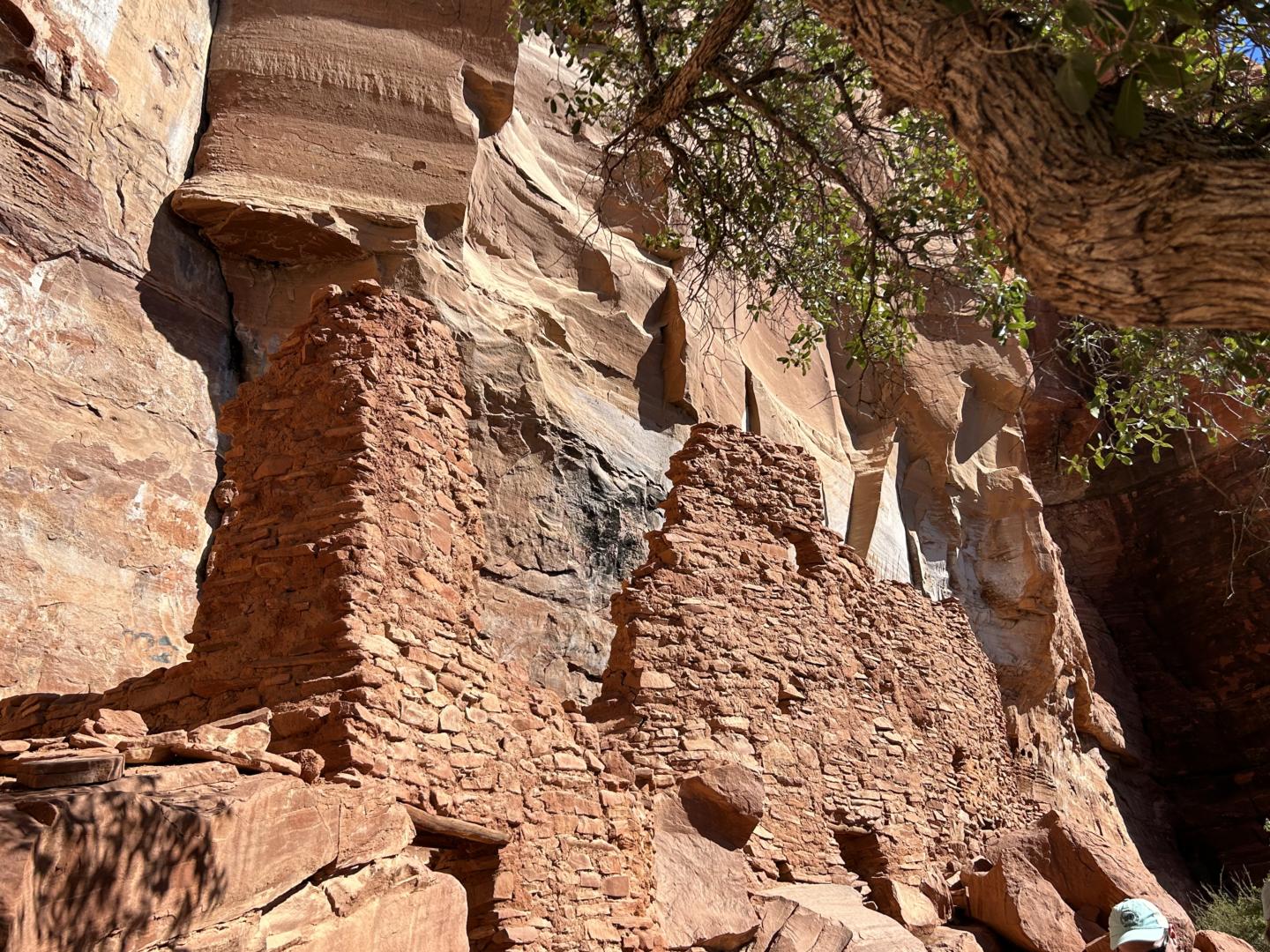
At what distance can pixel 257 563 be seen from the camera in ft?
18.5

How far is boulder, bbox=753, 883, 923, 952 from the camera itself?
6.87 m

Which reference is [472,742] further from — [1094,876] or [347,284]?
[347,284]

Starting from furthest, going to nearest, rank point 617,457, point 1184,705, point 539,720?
point 1184,705, point 617,457, point 539,720

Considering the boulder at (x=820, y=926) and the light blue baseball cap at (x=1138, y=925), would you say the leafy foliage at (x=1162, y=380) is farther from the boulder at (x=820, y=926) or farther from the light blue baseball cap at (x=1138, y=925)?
the boulder at (x=820, y=926)

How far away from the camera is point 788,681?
28.7 ft

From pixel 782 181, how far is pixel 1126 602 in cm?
1774

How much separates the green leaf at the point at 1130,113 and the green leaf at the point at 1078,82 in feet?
0.30

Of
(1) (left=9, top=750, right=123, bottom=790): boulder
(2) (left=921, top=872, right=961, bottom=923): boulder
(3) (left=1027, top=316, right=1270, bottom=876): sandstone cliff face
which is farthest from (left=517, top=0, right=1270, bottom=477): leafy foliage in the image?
(3) (left=1027, top=316, right=1270, bottom=876): sandstone cliff face

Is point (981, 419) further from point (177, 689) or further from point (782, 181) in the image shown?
point (177, 689)

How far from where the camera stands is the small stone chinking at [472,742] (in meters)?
4.09

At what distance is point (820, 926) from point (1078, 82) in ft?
17.6

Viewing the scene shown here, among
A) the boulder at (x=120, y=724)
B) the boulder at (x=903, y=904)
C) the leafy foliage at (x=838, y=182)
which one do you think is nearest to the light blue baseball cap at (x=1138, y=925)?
the leafy foliage at (x=838, y=182)

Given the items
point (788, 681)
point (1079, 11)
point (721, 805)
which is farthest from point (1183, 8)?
point (788, 681)

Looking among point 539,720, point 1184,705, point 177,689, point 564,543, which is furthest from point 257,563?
point 1184,705
